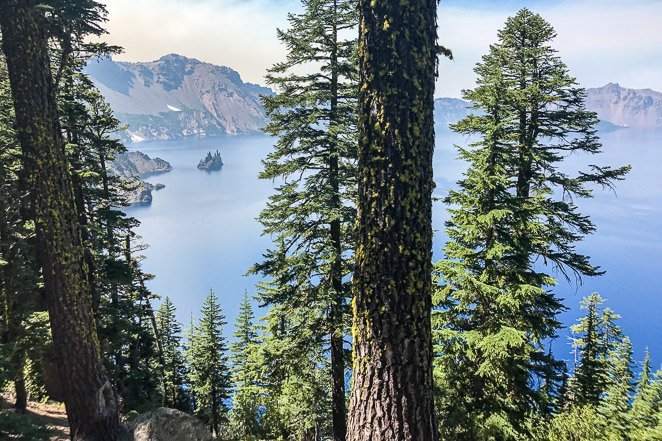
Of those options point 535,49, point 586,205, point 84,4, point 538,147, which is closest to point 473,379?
point 538,147

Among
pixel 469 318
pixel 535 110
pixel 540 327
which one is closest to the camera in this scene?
pixel 540 327

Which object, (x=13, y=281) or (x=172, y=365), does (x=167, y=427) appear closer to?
(x=13, y=281)

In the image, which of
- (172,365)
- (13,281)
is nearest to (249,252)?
(172,365)

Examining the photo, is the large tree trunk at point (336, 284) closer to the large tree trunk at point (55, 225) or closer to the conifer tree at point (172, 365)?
the large tree trunk at point (55, 225)

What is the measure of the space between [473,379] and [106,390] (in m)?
8.12

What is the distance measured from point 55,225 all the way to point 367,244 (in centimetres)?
525

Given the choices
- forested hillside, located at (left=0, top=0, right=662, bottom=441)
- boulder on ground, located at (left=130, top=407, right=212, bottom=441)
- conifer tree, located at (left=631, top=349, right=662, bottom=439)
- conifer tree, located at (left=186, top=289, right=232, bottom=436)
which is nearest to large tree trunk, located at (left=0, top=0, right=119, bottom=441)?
forested hillside, located at (left=0, top=0, right=662, bottom=441)

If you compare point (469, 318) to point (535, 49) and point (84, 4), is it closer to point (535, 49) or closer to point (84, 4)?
point (535, 49)

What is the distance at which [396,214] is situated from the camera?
2.91 meters

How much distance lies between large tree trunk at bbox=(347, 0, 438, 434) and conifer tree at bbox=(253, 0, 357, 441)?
648 cm

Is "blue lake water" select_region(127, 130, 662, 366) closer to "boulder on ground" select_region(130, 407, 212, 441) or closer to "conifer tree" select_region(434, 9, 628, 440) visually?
"conifer tree" select_region(434, 9, 628, 440)

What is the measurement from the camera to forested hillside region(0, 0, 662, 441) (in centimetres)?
293

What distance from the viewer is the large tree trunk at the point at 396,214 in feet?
9.29

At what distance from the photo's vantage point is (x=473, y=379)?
382 inches
